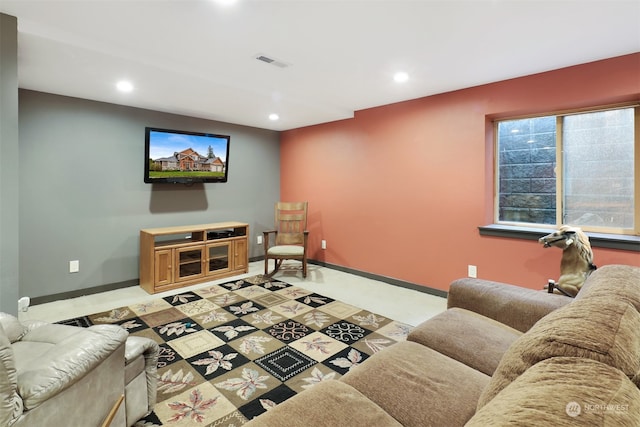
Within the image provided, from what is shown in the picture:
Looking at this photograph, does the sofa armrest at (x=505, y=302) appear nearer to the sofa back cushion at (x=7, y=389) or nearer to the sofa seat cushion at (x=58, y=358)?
the sofa seat cushion at (x=58, y=358)

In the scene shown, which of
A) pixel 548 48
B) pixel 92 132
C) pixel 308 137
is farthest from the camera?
pixel 308 137

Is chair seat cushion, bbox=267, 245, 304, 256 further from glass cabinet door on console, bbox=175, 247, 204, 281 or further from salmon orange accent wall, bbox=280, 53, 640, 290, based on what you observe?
glass cabinet door on console, bbox=175, 247, 204, 281

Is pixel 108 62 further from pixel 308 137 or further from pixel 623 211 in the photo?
pixel 623 211

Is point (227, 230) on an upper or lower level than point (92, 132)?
lower

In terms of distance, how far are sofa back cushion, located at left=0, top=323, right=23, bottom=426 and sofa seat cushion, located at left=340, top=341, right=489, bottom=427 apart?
3.69 feet

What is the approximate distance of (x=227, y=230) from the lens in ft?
15.3

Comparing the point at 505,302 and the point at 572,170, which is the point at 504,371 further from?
the point at 572,170

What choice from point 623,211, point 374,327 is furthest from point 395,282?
→ point 623,211

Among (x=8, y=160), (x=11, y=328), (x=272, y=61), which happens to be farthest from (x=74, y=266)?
(x=272, y=61)

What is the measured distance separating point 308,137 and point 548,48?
336cm

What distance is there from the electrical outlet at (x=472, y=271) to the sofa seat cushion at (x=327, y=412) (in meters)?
2.65

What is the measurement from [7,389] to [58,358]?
0.20 m

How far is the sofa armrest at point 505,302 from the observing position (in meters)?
1.80

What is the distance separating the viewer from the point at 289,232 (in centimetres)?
492
